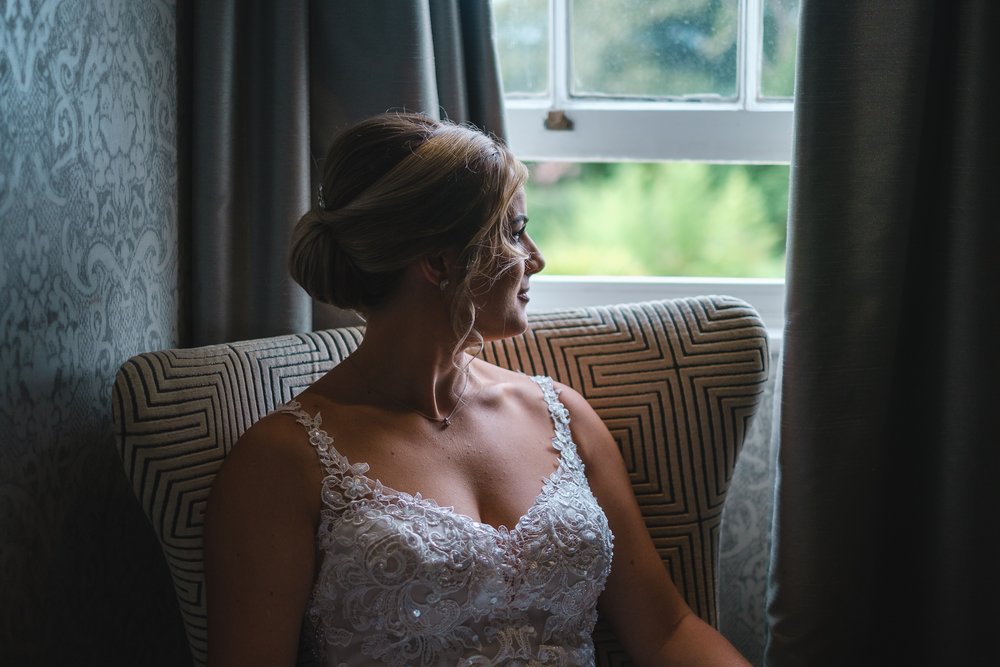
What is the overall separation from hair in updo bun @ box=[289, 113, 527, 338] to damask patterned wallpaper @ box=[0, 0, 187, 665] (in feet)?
0.91

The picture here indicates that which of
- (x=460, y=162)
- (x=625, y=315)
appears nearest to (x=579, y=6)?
(x=625, y=315)

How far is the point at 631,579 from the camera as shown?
1.28 meters

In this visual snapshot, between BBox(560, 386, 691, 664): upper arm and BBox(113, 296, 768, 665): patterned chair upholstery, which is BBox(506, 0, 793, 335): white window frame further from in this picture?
BBox(560, 386, 691, 664): upper arm

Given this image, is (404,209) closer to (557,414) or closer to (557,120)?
(557,414)

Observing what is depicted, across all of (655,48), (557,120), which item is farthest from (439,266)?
(655,48)

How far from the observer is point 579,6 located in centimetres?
187

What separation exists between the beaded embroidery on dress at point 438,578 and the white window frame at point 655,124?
0.89 m

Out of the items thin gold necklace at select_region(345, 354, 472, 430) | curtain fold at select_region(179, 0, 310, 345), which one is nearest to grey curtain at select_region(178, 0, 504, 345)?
curtain fold at select_region(179, 0, 310, 345)

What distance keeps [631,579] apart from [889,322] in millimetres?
634

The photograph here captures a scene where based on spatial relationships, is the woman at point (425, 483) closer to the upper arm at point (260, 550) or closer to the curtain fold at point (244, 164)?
the upper arm at point (260, 550)

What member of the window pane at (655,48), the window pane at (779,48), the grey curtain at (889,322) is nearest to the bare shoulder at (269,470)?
the grey curtain at (889,322)

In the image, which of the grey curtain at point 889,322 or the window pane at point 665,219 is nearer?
the grey curtain at point 889,322

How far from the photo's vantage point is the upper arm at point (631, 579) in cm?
127

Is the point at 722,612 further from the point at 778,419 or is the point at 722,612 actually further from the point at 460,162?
the point at 460,162
